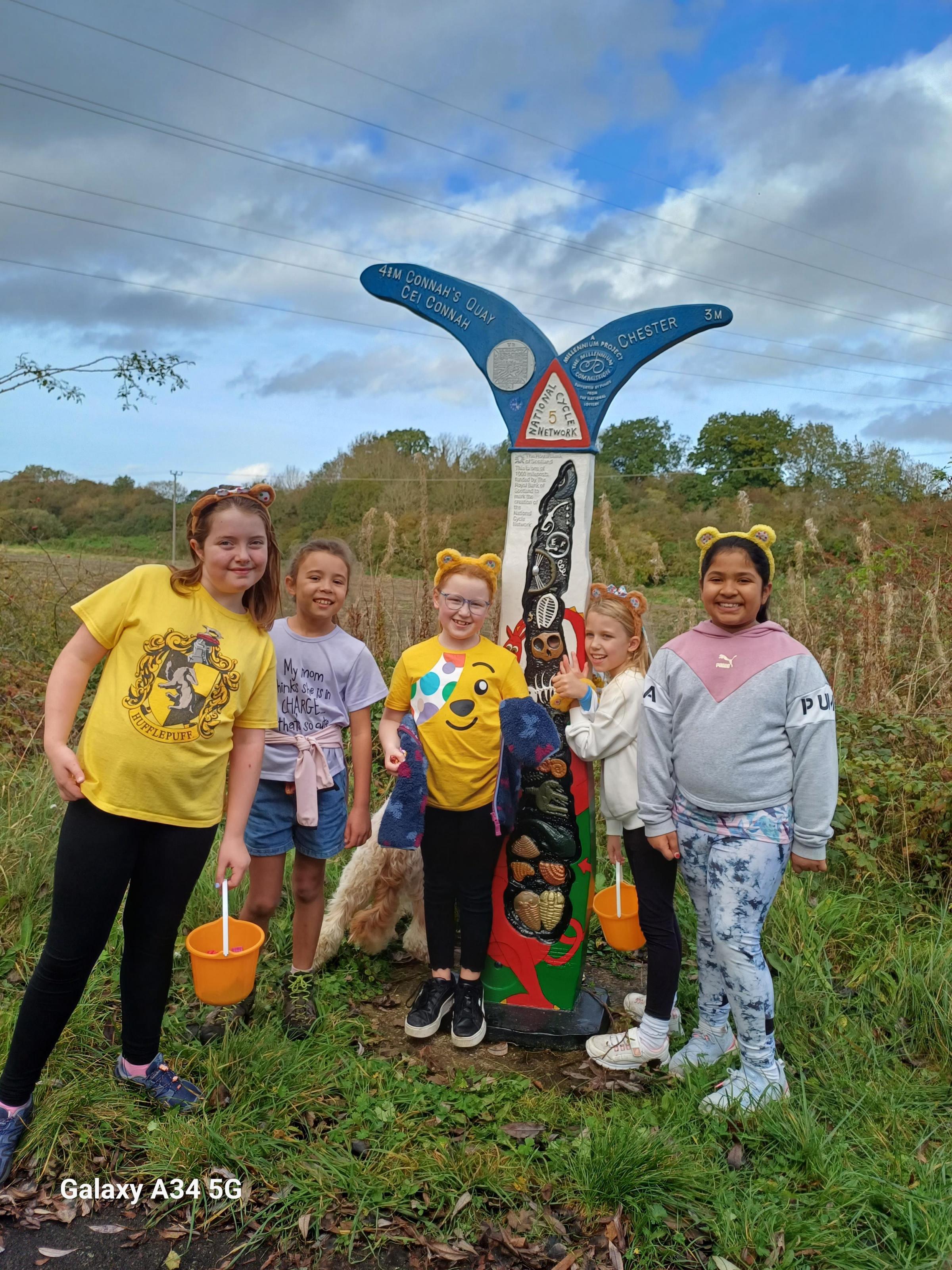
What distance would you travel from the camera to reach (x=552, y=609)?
323 cm

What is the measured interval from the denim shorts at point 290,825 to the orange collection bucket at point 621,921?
1000 millimetres

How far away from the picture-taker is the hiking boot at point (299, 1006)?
296cm

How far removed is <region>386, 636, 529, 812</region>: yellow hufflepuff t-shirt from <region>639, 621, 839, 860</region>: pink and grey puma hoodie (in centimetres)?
63

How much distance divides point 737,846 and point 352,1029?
62.8 inches

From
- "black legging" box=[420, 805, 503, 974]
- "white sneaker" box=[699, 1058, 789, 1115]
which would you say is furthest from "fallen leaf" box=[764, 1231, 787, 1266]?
"black legging" box=[420, 805, 503, 974]

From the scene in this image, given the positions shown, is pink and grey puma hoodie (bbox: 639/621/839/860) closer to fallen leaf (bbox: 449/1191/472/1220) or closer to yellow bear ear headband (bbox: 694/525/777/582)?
yellow bear ear headband (bbox: 694/525/777/582)

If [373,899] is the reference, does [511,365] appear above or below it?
above

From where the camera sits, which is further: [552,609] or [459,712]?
[552,609]

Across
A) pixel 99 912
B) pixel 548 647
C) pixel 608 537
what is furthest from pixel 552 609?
pixel 608 537

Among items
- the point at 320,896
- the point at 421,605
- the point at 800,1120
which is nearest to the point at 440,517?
the point at 421,605

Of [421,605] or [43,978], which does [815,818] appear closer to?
[43,978]

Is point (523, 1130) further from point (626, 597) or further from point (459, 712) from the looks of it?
point (626, 597)

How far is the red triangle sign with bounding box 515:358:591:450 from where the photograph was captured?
3270 millimetres

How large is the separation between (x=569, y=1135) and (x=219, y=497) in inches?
86.9
